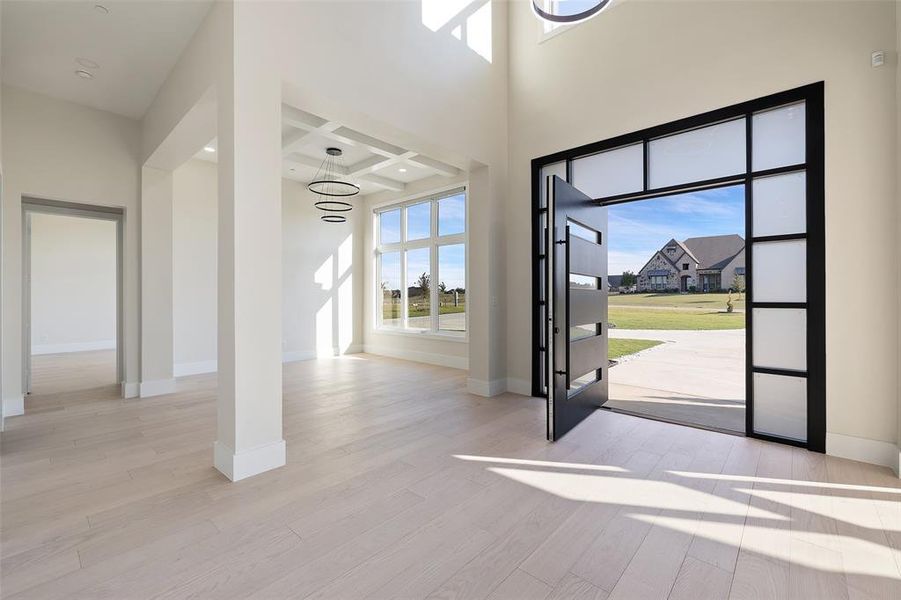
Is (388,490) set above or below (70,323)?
below

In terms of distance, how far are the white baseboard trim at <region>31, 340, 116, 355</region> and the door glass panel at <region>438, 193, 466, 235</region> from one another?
26.0 feet

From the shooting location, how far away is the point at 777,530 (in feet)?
6.55

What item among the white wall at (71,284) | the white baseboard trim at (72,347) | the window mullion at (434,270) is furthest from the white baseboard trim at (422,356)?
the white wall at (71,284)

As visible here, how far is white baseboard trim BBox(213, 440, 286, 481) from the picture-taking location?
2570 mm

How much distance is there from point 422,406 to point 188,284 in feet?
15.3

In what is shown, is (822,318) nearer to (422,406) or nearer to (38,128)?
(422,406)

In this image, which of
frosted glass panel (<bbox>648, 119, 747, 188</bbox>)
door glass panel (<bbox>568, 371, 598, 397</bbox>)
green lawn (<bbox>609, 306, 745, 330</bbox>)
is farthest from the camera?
green lawn (<bbox>609, 306, 745, 330</bbox>)

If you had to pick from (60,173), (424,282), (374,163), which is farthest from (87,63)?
(424,282)

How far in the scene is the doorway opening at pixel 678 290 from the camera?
22.0 ft

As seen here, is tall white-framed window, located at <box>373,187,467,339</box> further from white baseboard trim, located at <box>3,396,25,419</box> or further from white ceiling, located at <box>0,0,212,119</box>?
white baseboard trim, located at <box>3,396,25,419</box>

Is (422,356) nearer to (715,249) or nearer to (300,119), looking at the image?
(300,119)

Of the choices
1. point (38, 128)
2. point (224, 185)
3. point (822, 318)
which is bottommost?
point (822, 318)

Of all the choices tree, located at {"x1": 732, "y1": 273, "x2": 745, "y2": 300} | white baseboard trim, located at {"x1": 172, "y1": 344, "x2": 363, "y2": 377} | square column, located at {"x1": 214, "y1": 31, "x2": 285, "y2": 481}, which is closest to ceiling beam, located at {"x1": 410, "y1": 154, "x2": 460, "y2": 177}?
square column, located at {"x1": 214, "y1": 31, "x2": 285, "y2": 481}

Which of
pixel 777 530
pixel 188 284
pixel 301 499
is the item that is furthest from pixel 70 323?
pixel 777 530
